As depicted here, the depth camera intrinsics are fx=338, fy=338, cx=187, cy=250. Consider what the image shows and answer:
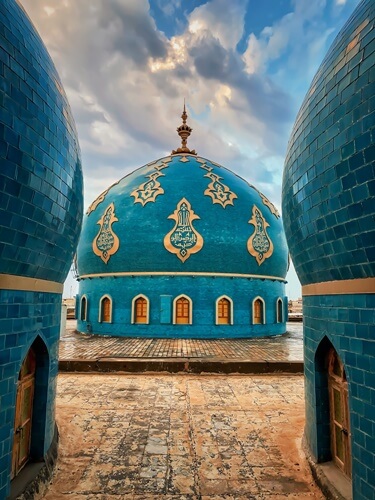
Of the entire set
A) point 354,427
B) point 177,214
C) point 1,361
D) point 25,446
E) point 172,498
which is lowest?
point 172,498

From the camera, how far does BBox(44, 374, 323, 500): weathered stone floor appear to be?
5594mm

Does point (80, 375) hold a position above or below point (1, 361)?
below

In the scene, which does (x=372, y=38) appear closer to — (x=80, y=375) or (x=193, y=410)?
(x=193, y=410)

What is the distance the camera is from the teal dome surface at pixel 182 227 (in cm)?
2073

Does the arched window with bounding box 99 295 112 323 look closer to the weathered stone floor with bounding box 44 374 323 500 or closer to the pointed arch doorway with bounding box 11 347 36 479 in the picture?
the weathered stone floor with bounding box 44 374 323 500

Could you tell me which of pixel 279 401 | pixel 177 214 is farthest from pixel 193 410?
pixel 177 214

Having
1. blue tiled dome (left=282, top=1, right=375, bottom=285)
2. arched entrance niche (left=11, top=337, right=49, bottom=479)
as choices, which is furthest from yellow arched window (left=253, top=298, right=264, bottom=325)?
arched entrance niche (left=11, top=337, right=49, bottom=479)

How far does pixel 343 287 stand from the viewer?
5133 millimetres

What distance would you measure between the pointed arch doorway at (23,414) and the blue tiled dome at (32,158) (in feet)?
5.36

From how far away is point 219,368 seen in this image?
1297 cm

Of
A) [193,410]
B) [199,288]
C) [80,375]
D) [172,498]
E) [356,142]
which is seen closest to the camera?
[356,142]

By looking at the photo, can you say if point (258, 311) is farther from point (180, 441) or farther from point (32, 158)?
point (32, 158)

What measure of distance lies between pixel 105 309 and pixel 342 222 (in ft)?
62.0

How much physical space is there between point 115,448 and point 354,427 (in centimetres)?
463
